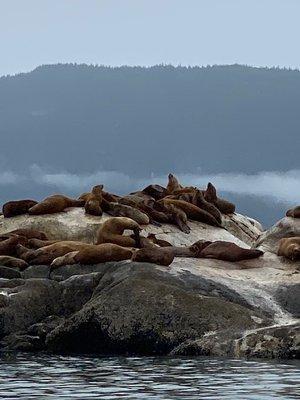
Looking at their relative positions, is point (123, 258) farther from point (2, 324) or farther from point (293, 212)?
point (293, 212)

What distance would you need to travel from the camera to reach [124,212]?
99.4 ft

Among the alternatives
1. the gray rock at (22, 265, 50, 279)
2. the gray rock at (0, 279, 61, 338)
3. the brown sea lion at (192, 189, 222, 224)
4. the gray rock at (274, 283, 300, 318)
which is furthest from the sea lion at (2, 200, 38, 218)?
the gray rock at (274, 283, 300, 318)

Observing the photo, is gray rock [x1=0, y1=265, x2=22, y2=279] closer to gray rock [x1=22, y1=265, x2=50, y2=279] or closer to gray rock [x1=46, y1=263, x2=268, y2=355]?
gray rock [x1=22, y1=265, x2=50, y2=279]

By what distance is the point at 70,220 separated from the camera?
30.1 m

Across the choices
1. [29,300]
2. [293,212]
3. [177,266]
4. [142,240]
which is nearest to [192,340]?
[177,266]

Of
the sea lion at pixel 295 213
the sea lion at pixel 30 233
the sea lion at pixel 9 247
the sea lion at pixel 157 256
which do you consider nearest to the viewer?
the sea lion at pixel 157 256

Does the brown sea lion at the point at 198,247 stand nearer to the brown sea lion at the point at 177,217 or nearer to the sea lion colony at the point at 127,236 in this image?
the sea lion colony at the point at 127,236

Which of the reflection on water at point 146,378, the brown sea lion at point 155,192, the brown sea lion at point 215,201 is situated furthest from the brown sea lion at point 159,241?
the reflection on water at point 146,378

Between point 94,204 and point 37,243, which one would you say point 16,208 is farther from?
point 37,243

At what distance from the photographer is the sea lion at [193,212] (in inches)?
1270

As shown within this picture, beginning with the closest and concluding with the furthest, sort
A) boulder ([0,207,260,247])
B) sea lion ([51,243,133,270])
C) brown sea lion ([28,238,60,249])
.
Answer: sea lion ([51,243,133,270])
brown sea lion ([28,238,60,249])
boulder ([0,207,260,247])

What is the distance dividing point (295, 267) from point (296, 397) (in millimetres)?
11855

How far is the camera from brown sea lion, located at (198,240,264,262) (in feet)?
82.9

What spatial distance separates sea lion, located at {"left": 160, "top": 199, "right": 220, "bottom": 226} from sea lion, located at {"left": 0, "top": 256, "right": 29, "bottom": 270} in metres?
7.23
